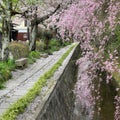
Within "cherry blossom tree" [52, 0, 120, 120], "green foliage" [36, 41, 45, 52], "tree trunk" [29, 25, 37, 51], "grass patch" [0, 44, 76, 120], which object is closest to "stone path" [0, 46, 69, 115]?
"grass patch" [0, 44, 76, 120]

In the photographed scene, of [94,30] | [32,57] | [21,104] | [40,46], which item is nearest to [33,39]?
[32,57]

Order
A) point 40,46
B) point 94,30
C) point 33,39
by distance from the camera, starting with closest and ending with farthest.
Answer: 1. point 94,30
2. point 33,39
3. point 40,46

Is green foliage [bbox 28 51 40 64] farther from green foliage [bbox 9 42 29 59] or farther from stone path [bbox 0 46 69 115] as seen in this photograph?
stone path [bbox 0 46 69 115]

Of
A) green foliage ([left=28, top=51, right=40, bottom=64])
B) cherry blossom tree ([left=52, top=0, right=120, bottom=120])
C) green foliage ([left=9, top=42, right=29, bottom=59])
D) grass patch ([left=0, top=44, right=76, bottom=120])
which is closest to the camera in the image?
cherry blossom tree ([left=52, top=0, right=120, bottom=120])

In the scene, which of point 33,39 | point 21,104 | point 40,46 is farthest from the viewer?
point 40,46

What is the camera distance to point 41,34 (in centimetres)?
4088

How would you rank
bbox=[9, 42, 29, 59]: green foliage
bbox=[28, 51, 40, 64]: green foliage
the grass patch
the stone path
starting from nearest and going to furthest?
the grass patch < the stone path < bbox=[28, 51, 40, 64]: green foliage < bbox=[9, 42, 29, 59]: green foliage

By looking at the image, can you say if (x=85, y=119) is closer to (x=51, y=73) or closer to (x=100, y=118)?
(x=100, y=118)

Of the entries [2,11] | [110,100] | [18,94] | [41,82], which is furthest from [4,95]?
[110,100]

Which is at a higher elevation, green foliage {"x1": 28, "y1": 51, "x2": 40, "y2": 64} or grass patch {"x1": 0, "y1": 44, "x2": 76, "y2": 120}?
grass patch {"x1": 0, "y1": 44, "x2": 76, "y2": 120}

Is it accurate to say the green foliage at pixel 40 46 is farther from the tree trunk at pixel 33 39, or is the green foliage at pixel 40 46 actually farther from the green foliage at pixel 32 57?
the green foliage at pixel 32 57

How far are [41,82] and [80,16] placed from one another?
5500 mm

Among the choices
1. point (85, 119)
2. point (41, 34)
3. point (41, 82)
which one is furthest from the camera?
point (41, 34)

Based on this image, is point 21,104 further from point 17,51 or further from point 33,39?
point 33,39
